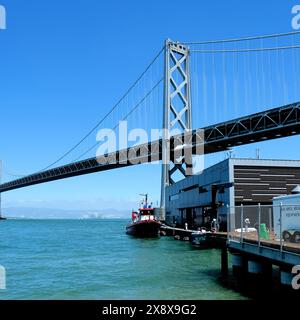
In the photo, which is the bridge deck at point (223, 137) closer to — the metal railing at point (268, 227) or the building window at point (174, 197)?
the building window at point (174, 197)

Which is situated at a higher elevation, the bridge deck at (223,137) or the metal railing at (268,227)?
the bridge deck at (223,137)

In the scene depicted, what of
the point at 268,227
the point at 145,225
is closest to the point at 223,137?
the point at 145,225

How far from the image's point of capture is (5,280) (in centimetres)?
2194

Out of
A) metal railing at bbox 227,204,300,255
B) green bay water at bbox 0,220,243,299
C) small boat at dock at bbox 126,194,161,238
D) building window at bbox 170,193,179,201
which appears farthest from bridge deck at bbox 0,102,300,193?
metal railing at bbox 227,204,300,255

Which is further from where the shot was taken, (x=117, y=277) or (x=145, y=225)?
(x=145, y=225)

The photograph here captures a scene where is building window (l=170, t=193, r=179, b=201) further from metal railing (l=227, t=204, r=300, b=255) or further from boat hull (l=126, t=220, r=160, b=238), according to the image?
metal railing (l=227, t=204, r=300, b=255)

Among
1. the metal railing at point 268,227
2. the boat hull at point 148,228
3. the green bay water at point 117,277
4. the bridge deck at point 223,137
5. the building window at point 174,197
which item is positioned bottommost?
the green bay water at point 117,277

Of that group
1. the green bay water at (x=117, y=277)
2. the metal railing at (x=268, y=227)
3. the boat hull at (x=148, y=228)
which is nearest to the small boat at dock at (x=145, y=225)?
the boat hull at (x=148, y=228)

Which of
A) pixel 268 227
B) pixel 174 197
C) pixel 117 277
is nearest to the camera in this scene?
pixel 268 227

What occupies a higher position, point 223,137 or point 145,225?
point 223,137

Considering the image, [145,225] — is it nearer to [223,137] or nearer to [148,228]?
[148,228]

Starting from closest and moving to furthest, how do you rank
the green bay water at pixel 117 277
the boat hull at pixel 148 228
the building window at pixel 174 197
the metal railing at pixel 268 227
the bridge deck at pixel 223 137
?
1. the metal railing at pixel 268 227
2. the green bay water at pixel 117 277
3. the boat hull at pixel 148 228
4. the bridge deck at pixel 223 137
5. the building window at pixel 174 197
